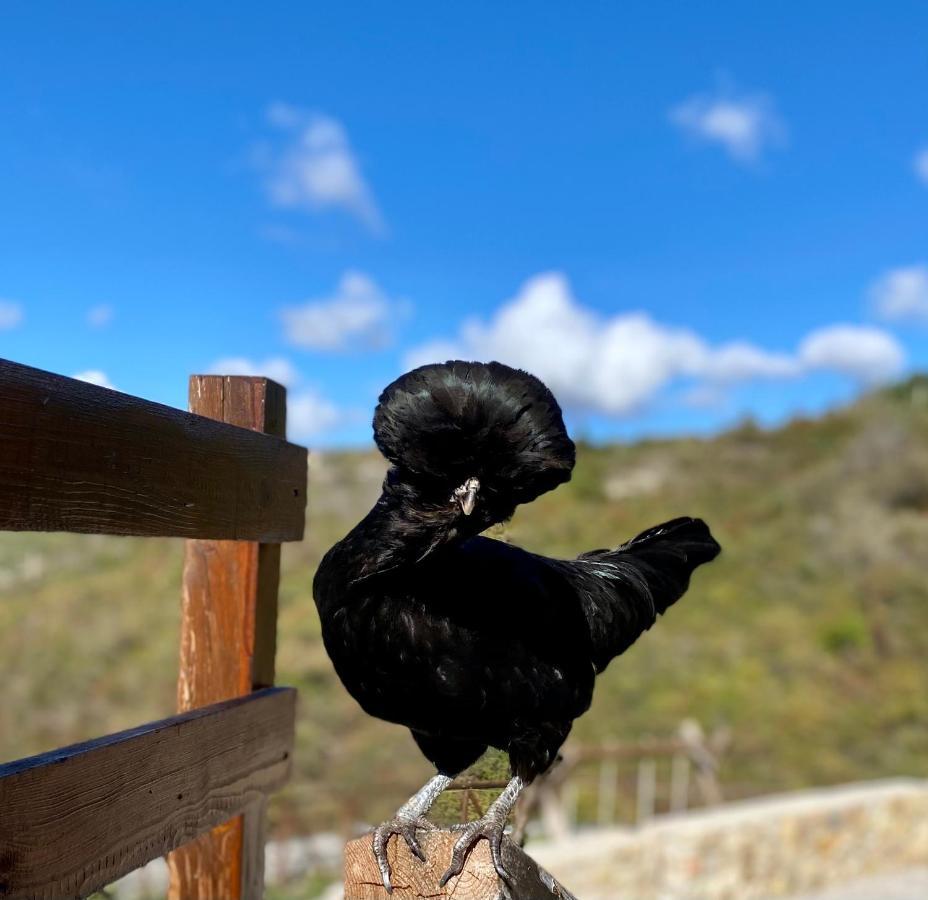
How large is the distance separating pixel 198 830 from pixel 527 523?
56.4 feet

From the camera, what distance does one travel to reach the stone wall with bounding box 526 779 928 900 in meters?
8.16

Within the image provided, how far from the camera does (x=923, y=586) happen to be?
17.9m

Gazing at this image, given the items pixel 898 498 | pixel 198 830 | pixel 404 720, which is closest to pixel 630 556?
pixel 404 720

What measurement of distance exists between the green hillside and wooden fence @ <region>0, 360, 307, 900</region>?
26.4 feet

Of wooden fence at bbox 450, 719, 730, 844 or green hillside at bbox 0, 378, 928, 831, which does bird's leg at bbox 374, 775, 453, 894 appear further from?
wooden fence at bbox 450, 719, 730, 844

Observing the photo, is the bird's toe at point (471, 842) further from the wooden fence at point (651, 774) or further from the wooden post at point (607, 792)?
the wooden post at point (607, 792)

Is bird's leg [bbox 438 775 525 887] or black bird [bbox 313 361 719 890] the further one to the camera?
bird's leg [bbox 438 775 525 887]

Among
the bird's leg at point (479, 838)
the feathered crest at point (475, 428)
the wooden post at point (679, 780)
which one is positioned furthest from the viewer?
the wooden post at point (679, 780)

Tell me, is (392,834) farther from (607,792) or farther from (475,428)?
(607,792)

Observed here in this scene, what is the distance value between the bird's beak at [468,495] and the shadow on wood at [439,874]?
706 mm

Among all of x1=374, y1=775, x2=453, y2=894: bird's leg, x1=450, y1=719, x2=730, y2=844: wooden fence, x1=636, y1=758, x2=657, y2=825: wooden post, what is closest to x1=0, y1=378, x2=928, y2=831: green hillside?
x1=450, y1=719, x2=730, y2=844: wooden fence

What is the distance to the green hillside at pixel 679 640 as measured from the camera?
13203 millimetres

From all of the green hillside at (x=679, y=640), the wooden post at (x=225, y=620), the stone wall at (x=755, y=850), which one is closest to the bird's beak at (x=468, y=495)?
the wooden post at (x=225, y=620)

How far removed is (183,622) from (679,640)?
1478 cm
